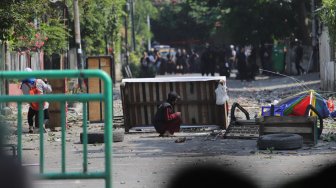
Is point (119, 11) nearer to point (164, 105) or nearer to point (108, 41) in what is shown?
→ point (108, 41)

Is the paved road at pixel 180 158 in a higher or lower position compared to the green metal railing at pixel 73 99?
lower

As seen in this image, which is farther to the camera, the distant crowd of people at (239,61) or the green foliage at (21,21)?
the distant crowd of people at (239,61)

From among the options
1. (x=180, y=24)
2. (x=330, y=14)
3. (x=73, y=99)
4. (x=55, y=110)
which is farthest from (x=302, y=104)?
(x=180, y=24)

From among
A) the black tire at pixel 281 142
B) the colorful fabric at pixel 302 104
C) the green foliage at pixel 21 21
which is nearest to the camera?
the black tire at pixel 281 142

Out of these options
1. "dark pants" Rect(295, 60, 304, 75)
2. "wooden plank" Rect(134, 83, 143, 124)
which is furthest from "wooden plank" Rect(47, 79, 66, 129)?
"dark pants" Rect(295, 60, 304, 75)

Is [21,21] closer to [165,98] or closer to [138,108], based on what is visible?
[138,108]

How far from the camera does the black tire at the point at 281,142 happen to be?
1455cm

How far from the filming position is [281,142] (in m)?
14.5

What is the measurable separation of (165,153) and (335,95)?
11455 mm

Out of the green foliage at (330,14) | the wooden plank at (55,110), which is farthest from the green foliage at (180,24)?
the wooden plank at (55,110)

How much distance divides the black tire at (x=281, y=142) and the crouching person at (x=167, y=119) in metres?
3.27

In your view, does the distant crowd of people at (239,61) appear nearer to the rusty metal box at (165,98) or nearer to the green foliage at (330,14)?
the green foliage at (330,14)

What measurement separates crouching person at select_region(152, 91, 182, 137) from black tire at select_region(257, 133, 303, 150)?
3268 millimetres

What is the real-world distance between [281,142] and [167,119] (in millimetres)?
3716
